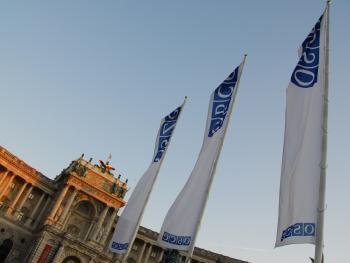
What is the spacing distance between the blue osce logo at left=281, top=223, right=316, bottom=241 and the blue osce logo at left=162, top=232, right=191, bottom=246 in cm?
478

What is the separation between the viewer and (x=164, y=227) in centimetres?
1529

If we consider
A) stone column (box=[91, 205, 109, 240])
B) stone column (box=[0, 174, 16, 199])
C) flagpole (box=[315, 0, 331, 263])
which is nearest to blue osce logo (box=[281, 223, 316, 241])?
flagpole (box=[315, 0, 331, 263])

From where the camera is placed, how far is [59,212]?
57.0m

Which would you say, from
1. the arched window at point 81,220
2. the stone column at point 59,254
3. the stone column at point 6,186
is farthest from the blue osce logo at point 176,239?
the stone column at point 6,186

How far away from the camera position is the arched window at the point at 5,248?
53.2 m

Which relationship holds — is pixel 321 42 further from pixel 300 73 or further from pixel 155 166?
pixel 155 166

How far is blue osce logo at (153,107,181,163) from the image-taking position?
21.6 meters

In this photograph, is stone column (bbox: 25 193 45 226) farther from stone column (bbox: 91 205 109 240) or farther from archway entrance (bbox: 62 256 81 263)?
stone column (bbox: 91 205 109 240)

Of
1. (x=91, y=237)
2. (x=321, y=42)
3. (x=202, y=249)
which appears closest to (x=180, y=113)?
(x=321, y=42)

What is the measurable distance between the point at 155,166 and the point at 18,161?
44.9 metres

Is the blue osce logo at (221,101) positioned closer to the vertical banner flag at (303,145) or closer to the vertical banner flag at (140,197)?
the vertical banner flag at (303,145)

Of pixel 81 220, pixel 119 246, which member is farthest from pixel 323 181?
pixel 81 220

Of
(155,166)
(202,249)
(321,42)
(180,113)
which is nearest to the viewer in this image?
(321,42)

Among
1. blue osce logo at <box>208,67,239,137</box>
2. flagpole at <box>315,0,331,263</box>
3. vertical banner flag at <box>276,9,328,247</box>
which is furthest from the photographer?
blue osce logo at <box>208,67,239,137</box>
